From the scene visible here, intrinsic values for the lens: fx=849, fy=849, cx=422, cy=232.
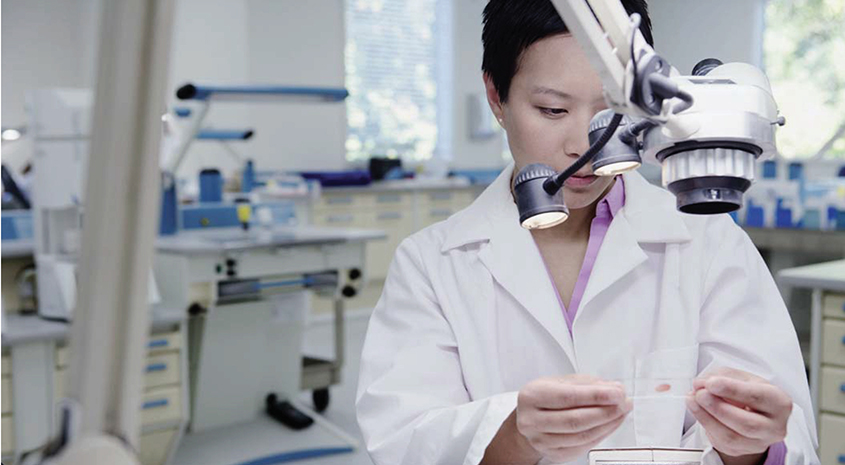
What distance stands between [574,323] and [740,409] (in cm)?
33

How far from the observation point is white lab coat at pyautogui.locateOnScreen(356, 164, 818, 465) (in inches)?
40.7

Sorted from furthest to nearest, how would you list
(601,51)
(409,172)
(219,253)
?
(409,172) < (219,253) < (601,51)

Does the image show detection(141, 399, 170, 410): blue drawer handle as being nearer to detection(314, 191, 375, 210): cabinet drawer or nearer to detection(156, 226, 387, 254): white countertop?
detection(156, 226, 387, 254): white countertop

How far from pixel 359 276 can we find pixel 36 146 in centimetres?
141

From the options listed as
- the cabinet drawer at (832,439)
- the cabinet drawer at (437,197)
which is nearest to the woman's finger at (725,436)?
the cabinet drawer at (832,439)

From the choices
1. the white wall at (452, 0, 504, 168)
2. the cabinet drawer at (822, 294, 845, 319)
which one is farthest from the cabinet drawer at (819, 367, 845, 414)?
the white wall at (452, 0, 504, 168)

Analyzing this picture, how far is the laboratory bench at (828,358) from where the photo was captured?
2441 mm

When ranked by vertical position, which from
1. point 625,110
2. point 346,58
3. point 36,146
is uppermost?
point 346,58

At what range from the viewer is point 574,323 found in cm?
110

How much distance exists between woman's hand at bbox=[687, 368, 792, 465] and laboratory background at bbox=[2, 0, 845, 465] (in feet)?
0.69

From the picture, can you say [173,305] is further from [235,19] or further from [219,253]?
[235,19]

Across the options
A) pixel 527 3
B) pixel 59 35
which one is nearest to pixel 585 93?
pixel 527 3

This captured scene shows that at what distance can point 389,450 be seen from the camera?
1.01 m

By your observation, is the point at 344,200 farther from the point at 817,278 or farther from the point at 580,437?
the point at 580,437
